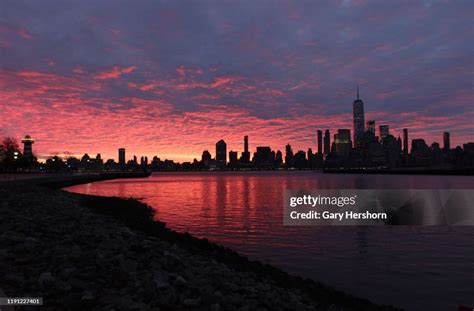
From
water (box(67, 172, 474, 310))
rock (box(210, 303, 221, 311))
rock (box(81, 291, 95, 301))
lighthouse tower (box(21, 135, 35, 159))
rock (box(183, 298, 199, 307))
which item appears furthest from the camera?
lighthouse tower (box(21, 135, 35, 159))

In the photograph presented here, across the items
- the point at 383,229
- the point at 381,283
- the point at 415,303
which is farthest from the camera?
the point at 383,229

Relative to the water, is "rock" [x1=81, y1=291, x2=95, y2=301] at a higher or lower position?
higher

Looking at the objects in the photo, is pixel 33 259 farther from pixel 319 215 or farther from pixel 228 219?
pixel 319 215

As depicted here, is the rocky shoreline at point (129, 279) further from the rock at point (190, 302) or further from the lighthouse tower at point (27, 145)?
the lighthouse tower at point (27, 145)

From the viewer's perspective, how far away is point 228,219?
32.9m

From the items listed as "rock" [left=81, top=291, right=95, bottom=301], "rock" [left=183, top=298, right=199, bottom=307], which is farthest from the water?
"rock" [left=81, top=291, right=95, bottom=301]

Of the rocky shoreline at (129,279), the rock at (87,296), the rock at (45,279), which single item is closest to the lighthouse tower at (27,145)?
the rocky shoreline at (129,279)

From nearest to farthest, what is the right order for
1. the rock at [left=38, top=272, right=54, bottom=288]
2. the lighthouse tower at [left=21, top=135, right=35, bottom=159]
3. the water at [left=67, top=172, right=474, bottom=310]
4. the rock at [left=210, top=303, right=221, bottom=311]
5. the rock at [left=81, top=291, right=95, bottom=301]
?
the rock at [left=81, top=291, right=95, bottom=301], the rock at [left=210, top=303, right=221, bottom=311], the rock at [left=38, top=272, right=54, bottom=288], the water at [left=67, top=172, right=474, bottom=310], the lighthouse tower at [left=21, top=135, right=35, bottom=159]

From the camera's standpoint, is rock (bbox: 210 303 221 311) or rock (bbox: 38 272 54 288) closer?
rock (bbox: 210 303 221 311)

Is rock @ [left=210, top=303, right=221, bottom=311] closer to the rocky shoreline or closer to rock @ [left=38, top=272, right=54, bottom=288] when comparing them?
the rocky shoreline

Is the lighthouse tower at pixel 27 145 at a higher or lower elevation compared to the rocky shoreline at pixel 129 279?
higher

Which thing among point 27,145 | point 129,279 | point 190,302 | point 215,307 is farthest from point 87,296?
point 27,145

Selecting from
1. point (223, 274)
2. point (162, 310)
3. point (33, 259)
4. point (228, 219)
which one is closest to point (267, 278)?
point (223, 274)

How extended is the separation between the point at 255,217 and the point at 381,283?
20.2m
